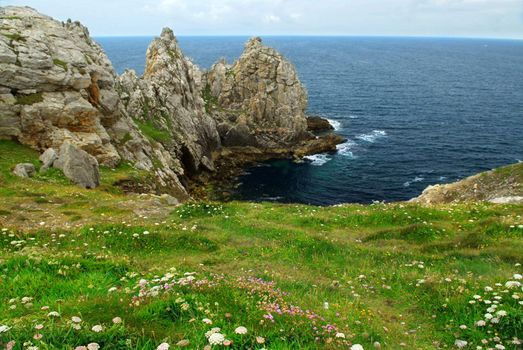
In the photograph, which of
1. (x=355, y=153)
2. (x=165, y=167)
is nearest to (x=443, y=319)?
(x=165, y=167)

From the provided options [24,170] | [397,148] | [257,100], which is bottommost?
[397,148]

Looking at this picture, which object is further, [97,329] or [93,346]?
[97,329]

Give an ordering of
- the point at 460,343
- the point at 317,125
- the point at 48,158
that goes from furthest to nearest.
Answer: the point at 317,125 < the point at 48,158 < the point at 460,343

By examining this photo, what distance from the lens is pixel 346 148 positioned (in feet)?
334

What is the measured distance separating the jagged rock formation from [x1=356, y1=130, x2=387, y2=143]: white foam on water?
6522 centimetres

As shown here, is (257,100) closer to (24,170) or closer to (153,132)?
(153,132)

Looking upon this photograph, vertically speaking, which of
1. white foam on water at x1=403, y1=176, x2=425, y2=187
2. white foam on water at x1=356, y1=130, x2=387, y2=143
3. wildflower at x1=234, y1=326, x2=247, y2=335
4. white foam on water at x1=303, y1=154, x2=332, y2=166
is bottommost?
white foam on water at x1=403, y1=176, x2=425, y2=187

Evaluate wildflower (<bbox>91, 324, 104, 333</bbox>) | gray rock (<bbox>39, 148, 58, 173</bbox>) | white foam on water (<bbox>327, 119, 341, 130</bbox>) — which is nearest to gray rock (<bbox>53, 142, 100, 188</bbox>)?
gray rock (<bbox>39, 148, 58, 173</bbox>)

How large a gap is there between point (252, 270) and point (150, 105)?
207 ft

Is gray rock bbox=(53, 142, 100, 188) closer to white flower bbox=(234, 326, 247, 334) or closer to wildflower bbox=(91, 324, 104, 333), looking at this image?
wildflower bbox=(91, 324, 104, 333)

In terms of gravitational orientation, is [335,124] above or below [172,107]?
below

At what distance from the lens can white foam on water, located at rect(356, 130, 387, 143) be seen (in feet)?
358

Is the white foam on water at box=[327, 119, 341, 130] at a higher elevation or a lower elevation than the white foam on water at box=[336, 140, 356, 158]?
higher

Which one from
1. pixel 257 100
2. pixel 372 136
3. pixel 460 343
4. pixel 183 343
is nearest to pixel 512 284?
pixel 460 343
